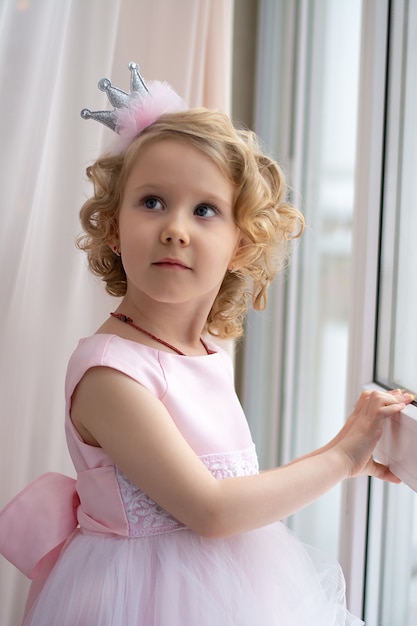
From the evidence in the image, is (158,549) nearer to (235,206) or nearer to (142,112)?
(235,206)

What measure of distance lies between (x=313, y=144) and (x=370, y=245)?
1.62ft

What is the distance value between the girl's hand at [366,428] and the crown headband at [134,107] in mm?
526

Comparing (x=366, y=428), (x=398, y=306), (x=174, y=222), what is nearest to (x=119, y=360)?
(x=174, y=222)

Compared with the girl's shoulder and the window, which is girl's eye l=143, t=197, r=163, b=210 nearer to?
the girl's shoulder

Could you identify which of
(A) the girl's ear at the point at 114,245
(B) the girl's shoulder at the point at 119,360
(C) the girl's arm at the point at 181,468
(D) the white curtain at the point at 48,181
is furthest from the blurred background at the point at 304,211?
(B) the girl's shoulder at the point at 119,360

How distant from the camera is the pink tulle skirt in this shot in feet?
2.82

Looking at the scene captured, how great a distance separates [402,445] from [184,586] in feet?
1.16

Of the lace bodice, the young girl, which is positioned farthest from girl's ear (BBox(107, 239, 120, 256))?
the lace bodice

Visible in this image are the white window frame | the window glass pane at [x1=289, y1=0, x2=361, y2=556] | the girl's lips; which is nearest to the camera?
the girl's lips

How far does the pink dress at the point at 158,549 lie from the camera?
87 cm

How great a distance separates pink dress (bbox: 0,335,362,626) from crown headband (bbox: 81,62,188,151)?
32 centimetres

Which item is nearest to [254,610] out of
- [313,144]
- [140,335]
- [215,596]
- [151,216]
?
[215,596]

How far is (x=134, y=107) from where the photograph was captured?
1038mm

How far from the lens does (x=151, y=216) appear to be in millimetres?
971
